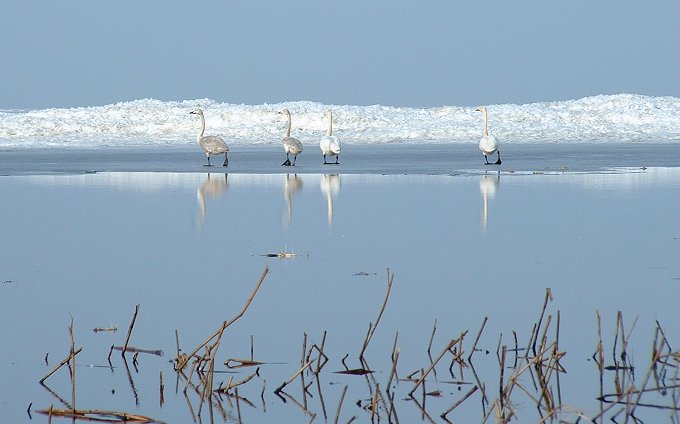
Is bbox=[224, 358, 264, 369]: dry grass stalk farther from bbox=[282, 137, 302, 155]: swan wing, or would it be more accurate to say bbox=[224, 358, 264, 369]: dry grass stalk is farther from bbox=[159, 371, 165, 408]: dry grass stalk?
bbox=[282, 137, 302, 155]: swan wing

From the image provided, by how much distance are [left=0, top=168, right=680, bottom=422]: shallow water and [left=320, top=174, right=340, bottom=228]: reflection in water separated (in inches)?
4.8

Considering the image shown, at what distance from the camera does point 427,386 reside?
5332 mm

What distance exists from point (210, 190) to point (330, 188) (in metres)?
1.72

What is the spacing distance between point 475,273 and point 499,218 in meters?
3.90

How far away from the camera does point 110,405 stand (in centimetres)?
506

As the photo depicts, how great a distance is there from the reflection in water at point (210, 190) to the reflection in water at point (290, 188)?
894 millimetres

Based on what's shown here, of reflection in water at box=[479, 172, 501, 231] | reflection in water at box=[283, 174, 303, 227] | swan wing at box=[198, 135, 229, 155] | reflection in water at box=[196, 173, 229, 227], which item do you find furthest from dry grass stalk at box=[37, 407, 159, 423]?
swan wing at box=[198, 135, 229, 155]

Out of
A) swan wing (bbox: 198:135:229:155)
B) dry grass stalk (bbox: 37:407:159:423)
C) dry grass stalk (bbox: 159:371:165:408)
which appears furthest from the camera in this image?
swan wing (bbox: 198:135:229:155)

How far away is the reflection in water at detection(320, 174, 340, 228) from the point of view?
1306 centimetres

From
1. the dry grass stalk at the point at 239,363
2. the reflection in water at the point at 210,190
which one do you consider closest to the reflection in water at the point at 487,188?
the reflection in water at the point at 210,190

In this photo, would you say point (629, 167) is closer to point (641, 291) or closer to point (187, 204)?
point (187, 204)

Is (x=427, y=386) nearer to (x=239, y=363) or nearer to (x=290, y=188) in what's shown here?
(x=239, y=363)

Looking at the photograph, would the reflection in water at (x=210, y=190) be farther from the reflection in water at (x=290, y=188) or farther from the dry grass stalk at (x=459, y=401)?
the dry grass stalk at (x=459, y=401)

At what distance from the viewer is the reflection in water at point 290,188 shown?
503 inches
